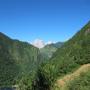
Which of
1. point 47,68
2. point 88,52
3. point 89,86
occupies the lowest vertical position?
point 89,86

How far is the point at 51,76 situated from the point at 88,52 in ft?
117

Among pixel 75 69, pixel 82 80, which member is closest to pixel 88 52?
pixel 75 69

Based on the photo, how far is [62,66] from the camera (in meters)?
101

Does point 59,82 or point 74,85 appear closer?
point 74,85

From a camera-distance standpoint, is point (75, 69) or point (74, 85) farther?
point (75, 69)

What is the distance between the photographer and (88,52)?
4459 inches

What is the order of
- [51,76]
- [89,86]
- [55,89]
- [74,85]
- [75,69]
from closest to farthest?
1. [89,86]
2. [74,85]
3. [55,89]
4. [51,76]
5. [75,69]

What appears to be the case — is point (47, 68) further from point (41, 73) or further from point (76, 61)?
point (76, 61)

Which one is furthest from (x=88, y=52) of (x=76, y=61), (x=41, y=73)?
(x=41, y=73)

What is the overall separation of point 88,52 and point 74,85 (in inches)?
2208

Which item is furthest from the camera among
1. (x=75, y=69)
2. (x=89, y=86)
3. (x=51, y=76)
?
(x=75, y=69)

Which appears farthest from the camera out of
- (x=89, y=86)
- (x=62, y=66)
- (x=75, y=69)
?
(x=62, y=66)

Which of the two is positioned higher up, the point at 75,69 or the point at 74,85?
the point at 75,69

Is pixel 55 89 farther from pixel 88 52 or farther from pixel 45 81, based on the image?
pixel 88 52
